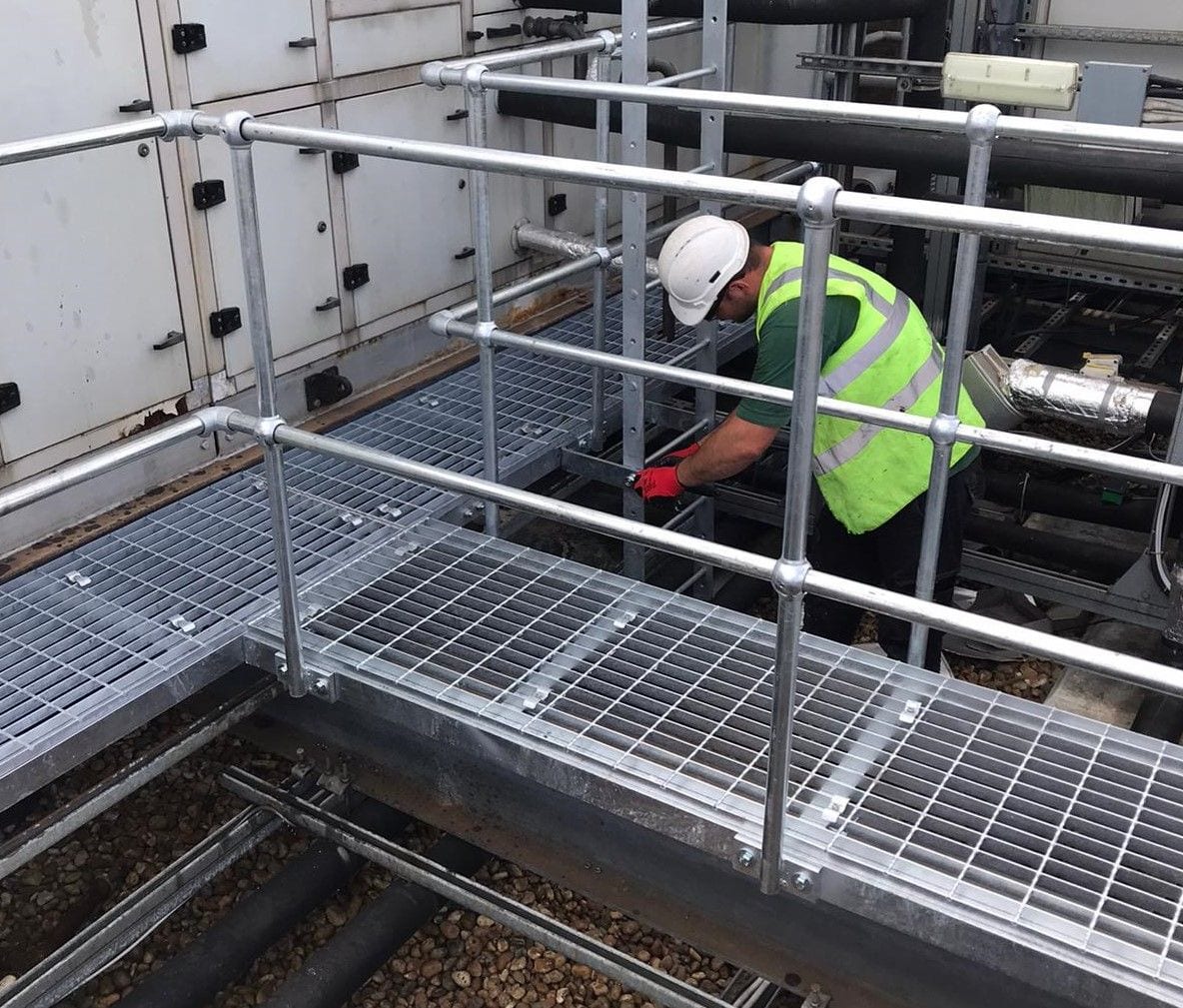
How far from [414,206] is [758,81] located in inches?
104

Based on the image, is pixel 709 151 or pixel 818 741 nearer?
pixel 818 741

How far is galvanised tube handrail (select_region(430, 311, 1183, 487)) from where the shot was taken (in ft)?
8.02

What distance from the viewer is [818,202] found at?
5.69 ft

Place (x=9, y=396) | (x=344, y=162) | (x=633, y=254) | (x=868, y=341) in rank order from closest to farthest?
(x=868, y=341)
(x=9, y=396)
(x=633, y=254)
(x=344, y=162)

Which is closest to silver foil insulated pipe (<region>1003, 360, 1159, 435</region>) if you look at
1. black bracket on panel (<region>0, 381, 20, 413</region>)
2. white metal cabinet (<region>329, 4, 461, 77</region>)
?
white metal cabinet (<region>329, 4, 461, 77</region>)

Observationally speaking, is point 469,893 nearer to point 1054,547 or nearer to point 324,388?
point 324,388

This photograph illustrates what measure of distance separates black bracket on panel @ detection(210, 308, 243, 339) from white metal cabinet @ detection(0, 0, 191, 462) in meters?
0.15

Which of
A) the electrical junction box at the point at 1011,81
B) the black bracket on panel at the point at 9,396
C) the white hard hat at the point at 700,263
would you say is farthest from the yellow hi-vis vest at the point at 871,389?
the black bracket on panel at the point at 9,396

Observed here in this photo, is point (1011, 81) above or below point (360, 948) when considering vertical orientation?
above

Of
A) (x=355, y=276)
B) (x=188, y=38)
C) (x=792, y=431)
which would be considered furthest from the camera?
(x=355, y=276)

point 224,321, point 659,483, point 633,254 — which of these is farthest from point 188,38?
point 659,483

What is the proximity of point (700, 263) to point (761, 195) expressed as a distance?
124 centimetres

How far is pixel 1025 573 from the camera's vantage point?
3949 millimetres

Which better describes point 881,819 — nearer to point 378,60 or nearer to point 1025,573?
point 1025,573
